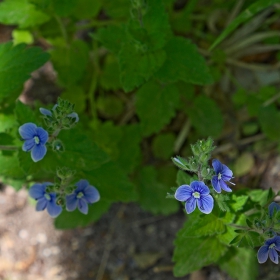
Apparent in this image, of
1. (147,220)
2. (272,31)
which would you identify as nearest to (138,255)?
(147,220)

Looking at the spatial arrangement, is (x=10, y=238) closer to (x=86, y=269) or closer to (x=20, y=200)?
(x=20, y=200)

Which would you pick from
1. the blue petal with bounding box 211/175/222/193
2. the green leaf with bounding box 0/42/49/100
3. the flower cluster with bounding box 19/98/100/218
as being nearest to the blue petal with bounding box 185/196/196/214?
the blue petal with bounding box 211/175/222/193

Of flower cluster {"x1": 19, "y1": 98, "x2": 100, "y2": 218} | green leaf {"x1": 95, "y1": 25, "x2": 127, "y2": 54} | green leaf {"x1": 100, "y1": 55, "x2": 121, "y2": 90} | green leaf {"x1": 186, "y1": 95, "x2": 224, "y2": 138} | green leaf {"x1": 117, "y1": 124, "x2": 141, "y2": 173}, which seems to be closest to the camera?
flower cluster {"x1": 19, "y1": 98, "x2": 100, "y2": 218}

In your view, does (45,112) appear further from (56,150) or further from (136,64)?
(136,64)

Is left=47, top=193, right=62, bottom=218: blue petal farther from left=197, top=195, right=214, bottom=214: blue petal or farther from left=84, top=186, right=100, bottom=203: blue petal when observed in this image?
left=197, top=195, right=214, bottom=214: blue petal

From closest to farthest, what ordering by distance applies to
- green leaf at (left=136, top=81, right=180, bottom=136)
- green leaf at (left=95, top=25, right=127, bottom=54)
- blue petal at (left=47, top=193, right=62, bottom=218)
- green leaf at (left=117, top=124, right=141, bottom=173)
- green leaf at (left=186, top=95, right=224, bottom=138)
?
blue petal at (left=47, top=193, right=62, bottom=218) → green leaf at (left=95, top=25, right=127, bottom=54) → green leaf at (left=136, top=81, right=180, bottom=136) → green leaf at (left=117, top=124, right=141, bottom=173) → green leaf at (left=186, top=95, right=224, bottom=138)

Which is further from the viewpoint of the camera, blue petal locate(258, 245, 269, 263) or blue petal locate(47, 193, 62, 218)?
blue petal locate(47, 193, 62, 218)
